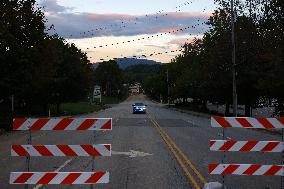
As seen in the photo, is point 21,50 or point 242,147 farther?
point 21,50

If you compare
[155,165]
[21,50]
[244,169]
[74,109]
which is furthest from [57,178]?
[74,109]

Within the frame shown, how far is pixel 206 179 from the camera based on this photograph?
37.3 ft

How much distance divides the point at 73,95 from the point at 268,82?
31.1m

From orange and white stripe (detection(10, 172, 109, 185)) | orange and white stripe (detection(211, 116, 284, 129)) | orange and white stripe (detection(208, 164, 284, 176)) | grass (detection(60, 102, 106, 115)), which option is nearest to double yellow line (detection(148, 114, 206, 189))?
orange and white stripe (detection(208, 164, 284, 176))

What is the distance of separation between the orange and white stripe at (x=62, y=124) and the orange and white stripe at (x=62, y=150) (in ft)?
1.12

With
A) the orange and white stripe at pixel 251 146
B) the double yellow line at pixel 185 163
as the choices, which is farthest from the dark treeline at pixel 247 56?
the orange and white stripe at pixel 251 146

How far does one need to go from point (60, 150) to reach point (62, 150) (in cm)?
4

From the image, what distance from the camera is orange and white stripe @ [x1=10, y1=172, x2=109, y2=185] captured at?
9.30 metres

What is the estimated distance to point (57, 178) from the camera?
9367mm

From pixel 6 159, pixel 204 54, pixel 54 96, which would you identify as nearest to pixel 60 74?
pixel 54 96

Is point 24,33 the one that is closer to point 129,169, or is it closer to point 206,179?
point 129,169

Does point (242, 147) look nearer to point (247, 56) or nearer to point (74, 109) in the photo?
point (247, 56)

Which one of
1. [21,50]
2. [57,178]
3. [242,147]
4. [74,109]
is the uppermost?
[21,50]

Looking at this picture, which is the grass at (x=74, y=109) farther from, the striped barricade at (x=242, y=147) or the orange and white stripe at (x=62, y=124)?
the striped barricade at (x=242, y=147)
